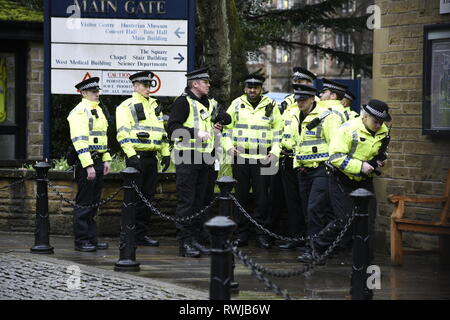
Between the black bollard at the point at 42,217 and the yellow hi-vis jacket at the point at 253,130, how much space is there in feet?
7.69

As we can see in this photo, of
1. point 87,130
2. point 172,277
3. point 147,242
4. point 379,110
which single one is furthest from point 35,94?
point 379,110

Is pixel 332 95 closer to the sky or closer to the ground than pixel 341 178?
closer to the sky

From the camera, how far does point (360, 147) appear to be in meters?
11.5

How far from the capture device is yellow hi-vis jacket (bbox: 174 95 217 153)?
12773 mm

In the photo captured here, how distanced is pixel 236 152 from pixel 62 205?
2663 mm

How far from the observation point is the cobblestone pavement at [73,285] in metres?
9.63

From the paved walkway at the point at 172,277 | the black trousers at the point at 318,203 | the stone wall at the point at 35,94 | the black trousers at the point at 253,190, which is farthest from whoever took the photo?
the stone wall at the point at 35,94

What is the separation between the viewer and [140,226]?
13766 millimetres

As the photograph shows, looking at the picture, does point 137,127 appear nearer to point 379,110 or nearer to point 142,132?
point 142,132

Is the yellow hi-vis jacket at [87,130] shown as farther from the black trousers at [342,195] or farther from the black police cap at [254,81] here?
the black trousers at [342,195]

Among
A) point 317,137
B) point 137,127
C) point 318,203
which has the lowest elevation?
point 318,203

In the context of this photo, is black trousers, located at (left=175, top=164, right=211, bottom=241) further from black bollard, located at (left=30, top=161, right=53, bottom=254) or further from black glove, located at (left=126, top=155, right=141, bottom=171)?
black bollard, located at (left=30, top=161, right=53, bottom=254)

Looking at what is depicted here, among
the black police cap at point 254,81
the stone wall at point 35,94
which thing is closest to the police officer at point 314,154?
the black police cap at point 254,81

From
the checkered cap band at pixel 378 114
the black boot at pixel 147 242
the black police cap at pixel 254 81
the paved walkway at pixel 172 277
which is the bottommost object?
the paved walkway at pixel 172 277
